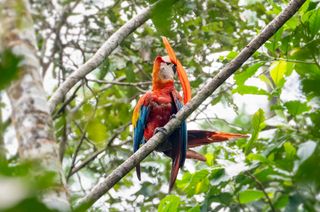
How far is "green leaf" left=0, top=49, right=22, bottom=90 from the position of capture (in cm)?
39

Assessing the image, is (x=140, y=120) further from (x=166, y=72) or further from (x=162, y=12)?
(x=162, y=12)

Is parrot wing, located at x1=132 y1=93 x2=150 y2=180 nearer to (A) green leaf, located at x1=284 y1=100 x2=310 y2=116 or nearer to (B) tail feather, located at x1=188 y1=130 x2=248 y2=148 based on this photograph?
(B) tail feather, located at x1=188 y1=130 x2=248 y2=148

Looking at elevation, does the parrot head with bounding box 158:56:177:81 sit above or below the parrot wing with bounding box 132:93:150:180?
above

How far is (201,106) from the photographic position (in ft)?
13.4

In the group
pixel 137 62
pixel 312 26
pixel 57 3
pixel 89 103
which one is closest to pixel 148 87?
pixel 137 62

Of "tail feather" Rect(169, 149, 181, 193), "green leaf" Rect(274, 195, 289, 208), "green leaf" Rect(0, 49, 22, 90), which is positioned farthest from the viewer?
"tail feather" Rect(169, 149, 181, 193)

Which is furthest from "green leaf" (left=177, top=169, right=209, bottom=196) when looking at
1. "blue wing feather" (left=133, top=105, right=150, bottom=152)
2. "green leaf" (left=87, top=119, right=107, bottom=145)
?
"green leaf" (left=87, top=119, right=107, bottom=145)

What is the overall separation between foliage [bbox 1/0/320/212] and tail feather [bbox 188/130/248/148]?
96 mm

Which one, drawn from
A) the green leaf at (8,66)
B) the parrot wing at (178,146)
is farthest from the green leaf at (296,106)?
the green leaf at (8,66)

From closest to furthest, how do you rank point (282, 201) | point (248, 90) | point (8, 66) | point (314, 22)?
1. point (8, 66)
2. point (314, 22)
3. point (248, 90)
4. point (282, 201)

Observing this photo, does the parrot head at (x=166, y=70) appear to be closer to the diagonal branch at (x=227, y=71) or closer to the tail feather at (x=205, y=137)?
the tail feather at (x=205, y=137)

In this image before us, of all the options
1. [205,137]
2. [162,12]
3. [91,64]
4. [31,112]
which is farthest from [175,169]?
[162,12]

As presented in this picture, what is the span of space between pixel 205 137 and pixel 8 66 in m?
2.70

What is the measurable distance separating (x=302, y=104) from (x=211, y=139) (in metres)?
0.65
